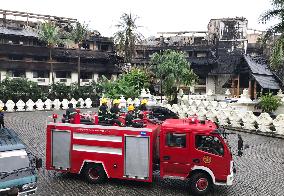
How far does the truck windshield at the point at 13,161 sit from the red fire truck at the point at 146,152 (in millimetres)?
2106

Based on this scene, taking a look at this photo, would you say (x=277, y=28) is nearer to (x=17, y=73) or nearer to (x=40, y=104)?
(x=40, y=104)

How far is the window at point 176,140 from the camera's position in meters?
11.4

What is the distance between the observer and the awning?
30.9 metres

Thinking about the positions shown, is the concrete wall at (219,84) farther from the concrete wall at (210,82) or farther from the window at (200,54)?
the window at (200,54)

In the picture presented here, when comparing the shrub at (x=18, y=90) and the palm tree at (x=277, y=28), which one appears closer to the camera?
the palm tree at (x=277, y=28)

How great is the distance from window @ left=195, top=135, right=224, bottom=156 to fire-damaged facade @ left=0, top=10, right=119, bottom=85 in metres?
42.2

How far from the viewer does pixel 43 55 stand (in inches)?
2124

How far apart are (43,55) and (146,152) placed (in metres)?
46.1

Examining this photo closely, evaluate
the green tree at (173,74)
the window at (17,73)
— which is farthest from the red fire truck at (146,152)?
the window at (17,73)

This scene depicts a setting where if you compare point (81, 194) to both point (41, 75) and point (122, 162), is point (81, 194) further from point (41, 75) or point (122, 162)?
point (41, 75)

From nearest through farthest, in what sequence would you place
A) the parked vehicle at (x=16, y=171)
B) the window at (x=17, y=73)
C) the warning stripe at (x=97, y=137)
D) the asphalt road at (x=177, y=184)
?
the parked vehicle at (x=16, y=171)
the asphalt road at (x=177, y=184)
the warning stripe at (x=97, y=137)
the window at (x=17, y=73)

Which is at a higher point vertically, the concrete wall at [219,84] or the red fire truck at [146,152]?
the concrete wall at [219,84]

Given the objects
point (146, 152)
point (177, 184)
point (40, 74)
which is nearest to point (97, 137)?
point (146, 152)

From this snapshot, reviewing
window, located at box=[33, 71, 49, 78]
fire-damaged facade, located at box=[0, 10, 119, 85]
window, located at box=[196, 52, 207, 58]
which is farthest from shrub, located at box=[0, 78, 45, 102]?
window, located at box=[196, 52, 207, 58]
